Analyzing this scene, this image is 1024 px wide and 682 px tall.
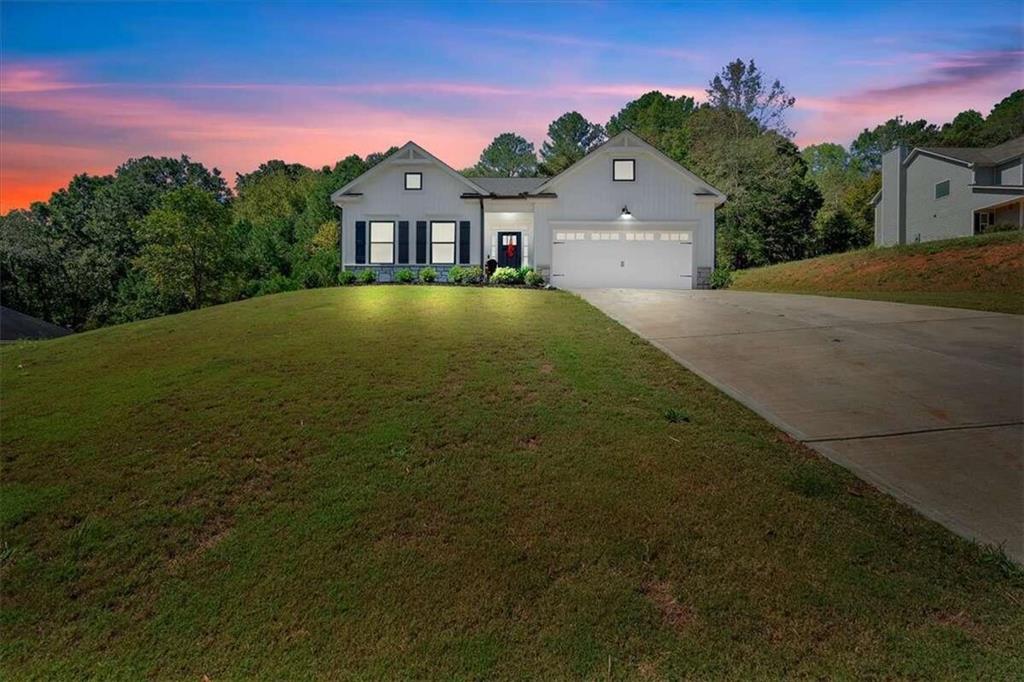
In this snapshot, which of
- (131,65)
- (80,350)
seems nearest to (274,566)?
(80,350)

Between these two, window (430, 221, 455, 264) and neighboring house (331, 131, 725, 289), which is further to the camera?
window (430, 221, 455, 264)

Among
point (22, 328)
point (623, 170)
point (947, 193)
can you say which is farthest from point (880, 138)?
point (22, 328)

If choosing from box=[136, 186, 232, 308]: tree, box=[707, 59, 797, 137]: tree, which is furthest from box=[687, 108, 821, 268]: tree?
box=[136, 186, 232, 308]: tree

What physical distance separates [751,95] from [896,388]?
4359 cm

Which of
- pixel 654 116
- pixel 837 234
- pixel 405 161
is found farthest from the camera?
pixel 654 116

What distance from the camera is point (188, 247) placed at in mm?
35062

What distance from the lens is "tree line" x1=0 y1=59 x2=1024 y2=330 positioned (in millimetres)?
35938

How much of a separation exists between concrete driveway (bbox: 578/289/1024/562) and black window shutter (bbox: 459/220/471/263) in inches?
396

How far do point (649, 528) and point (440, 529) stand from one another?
144 centimetres

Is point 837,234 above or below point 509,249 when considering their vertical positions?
above

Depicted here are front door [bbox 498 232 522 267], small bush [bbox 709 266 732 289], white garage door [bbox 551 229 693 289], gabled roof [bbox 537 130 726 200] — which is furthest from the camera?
front door [bbox 498 232 522 267]

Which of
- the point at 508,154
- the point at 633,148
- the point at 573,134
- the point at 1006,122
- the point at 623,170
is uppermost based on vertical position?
the point at 573,134

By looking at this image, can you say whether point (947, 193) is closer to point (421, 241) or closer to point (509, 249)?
point (509, 249)

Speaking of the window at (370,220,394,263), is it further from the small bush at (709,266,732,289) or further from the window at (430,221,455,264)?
the small bush at (709,266,732,289)
